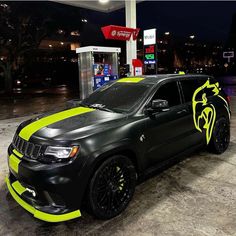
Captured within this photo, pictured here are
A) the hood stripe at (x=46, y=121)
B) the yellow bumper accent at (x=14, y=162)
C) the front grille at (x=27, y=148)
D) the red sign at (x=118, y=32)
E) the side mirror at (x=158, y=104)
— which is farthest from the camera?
the red sign at (x=118, y=32)

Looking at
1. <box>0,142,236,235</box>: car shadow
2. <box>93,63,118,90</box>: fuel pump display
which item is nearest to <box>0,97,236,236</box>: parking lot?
<box>0,142,236,235</box>: car shadow

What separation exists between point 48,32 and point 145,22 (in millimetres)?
117232

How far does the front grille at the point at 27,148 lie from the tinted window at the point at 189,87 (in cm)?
245

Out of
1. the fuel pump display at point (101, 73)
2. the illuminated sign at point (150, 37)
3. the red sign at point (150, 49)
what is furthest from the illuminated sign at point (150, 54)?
the fuel pump display at point (101, 73)

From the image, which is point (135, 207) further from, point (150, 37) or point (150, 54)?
point (150, 37)

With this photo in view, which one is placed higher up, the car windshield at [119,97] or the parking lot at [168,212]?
the car windshield at [119,97]

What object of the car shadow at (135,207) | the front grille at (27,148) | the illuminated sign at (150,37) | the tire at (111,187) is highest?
the illuminated sign at (150,37)

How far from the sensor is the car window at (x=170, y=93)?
379 cm

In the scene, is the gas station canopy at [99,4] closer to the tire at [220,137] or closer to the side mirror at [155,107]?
the tire at [220,137]

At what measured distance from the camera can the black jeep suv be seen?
8.75 ft

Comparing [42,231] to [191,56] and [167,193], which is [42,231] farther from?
[191,56]

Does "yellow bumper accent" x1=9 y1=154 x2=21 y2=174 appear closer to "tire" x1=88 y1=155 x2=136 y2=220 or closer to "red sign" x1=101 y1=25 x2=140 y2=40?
"tire" x1=88 y1=155 x2=136 y2=220

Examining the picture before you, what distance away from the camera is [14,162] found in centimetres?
301

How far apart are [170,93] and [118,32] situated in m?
6.69
